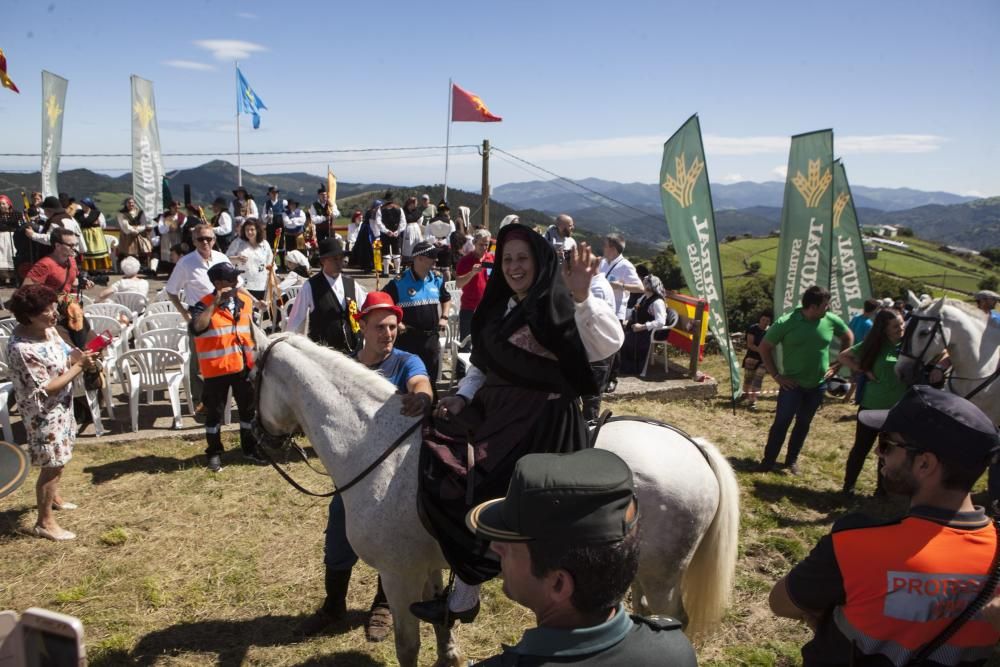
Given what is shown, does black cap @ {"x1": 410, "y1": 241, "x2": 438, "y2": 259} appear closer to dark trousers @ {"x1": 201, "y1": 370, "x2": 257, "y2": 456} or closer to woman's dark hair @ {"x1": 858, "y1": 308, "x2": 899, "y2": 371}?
dark trousers @ {"x1": 201, "y1": 370, "x2": 257, "y2": 456}

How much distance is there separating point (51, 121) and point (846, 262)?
17057mm

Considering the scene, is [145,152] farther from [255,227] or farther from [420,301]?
[420,301]

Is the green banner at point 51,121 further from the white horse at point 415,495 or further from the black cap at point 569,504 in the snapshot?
the black cap at point 569,504

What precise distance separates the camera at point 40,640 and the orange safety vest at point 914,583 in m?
2.10

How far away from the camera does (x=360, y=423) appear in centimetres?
334

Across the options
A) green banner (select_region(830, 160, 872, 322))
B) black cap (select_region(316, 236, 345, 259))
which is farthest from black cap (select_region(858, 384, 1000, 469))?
green banner (select_region(830, 160, 872, 322))

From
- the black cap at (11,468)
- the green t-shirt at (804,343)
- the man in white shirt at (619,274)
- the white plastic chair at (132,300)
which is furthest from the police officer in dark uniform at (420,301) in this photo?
the white plastic chair at (132,300)

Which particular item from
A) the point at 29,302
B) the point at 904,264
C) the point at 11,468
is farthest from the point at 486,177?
the point at 904,264

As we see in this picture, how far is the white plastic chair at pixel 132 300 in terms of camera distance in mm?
9414

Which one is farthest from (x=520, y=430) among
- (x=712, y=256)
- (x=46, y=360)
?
(x=712, y=256)

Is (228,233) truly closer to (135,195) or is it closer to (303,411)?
(135,195)

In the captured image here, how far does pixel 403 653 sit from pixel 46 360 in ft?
11.1

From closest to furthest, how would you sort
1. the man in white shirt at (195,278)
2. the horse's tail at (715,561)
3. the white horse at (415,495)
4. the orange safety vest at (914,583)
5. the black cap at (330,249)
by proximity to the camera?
the orange safety vest at (914,583), the white horse at (415,495), the horse's tail at (715,561), the black cap at (330,249), the man in white shirt at (195,278)

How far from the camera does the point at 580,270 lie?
2627 millimetres
